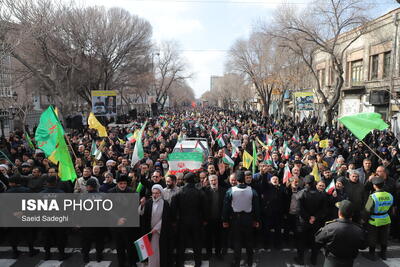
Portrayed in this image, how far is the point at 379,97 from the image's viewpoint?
20.5 meters

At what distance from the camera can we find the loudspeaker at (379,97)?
20.2 metres

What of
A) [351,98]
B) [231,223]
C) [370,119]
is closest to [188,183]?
[231,223]

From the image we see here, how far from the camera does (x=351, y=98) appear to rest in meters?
25.7

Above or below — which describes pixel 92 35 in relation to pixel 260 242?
above

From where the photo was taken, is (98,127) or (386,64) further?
(386,64)

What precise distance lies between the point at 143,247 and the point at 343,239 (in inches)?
108

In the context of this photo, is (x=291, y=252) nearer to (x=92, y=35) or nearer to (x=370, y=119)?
(x=370, y=119)

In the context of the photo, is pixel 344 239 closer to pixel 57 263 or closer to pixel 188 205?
pixel 188 205

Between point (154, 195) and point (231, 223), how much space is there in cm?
147

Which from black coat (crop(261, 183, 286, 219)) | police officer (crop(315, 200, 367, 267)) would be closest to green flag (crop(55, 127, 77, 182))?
black coat (crop(261, 183, 286, 219))

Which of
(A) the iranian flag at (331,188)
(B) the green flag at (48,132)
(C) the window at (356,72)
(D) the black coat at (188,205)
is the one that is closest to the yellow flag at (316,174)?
(A) the iranian flag at (331,188)

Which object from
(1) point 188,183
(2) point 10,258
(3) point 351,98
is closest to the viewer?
(1) point 188,183

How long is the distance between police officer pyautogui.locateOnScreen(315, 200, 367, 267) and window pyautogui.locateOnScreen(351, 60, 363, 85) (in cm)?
2388

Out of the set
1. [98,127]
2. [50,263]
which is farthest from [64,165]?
[98,127]
